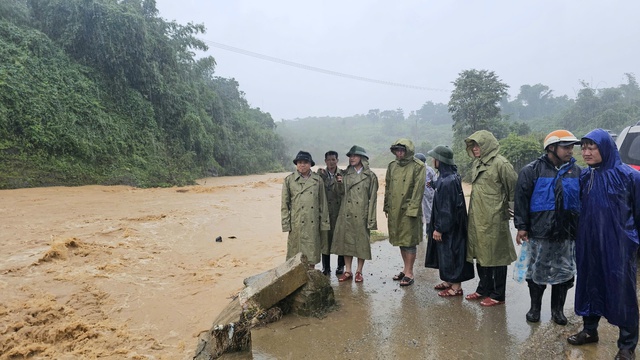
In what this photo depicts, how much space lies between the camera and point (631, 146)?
221 inches

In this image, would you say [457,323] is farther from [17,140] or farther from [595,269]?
[17,140]

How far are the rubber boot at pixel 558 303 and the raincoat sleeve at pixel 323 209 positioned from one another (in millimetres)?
2416

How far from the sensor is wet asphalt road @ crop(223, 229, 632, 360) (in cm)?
297

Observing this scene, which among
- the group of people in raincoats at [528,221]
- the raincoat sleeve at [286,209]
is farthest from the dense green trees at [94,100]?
the group of people in raincoats at [528,221]

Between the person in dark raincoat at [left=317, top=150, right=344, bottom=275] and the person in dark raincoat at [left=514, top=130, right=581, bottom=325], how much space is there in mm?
2131

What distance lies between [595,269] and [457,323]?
48.6 inches

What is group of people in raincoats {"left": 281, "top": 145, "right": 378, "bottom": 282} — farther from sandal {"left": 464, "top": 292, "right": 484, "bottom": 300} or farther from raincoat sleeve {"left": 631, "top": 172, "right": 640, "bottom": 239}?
raincoat sleeve {"left": 631, "top": 172, "right": 640, "bottom": 239}

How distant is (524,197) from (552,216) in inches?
10.8

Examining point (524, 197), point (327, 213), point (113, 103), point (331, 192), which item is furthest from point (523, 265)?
point (113, 103)

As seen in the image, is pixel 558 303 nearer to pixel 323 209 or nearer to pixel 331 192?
pixel 323 209

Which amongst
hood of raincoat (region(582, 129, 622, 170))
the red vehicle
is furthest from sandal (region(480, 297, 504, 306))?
the red vehicle

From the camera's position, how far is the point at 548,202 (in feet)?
10.8

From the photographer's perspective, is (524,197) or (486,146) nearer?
(524,197)

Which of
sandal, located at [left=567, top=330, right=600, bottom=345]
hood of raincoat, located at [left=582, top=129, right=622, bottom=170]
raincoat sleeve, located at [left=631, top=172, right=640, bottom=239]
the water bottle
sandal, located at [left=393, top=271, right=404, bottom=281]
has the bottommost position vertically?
sandal, located at [left=393, top=271, right=404, bottom=281]
